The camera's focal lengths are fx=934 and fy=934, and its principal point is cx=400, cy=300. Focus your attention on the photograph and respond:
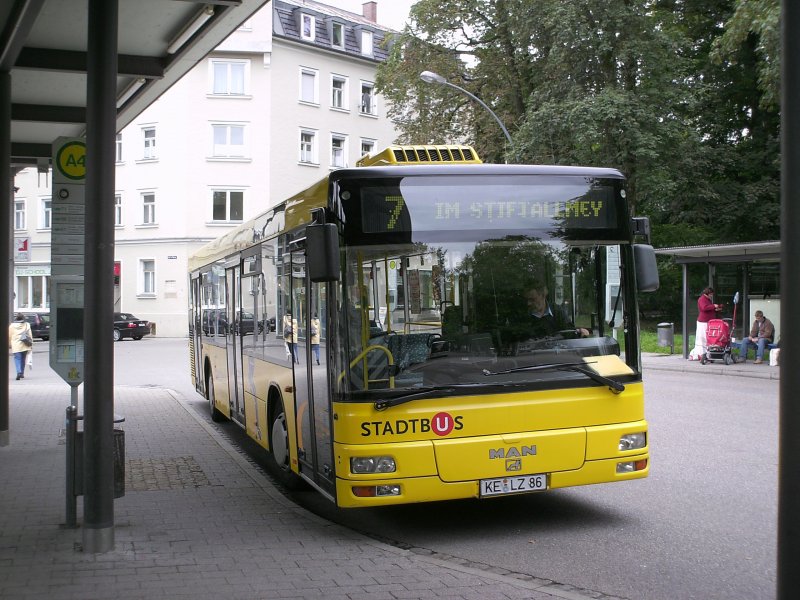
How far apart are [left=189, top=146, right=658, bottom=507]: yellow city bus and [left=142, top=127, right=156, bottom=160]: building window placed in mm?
43749

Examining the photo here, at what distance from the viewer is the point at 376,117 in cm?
5531

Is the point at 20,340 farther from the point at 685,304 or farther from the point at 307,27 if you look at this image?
the point at 307,27

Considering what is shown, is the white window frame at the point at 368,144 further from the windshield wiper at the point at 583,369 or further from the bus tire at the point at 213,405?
the windshield wiper at the point at 583,369

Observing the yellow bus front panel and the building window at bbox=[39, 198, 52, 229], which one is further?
the building window at bbox=[39, 198, 52, 229]

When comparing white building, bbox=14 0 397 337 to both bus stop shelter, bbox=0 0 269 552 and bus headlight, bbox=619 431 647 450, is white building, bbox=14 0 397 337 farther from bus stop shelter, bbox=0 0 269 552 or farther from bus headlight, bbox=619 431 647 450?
bus headlight, bbox=619 431 647 450

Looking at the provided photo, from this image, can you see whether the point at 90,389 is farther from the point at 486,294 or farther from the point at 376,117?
the point at 376,117

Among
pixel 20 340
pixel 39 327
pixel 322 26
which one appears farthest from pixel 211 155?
pixel 20 340

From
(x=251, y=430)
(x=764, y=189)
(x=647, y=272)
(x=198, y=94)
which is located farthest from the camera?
(x=198, y=94)

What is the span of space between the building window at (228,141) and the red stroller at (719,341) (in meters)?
31.2

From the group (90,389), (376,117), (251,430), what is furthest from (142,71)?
(376,117)

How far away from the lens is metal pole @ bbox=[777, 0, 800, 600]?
10.1ft

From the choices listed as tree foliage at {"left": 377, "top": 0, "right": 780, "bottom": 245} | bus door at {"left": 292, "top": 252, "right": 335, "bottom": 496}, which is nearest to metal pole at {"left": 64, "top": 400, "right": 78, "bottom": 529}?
bus door at {"left": 292, "top": 252, "right": 335, "bottom": 496}

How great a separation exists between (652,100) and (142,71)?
23.2m

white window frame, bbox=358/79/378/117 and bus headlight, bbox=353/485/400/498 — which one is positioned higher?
white window frame, bbox=358/79/378/117
